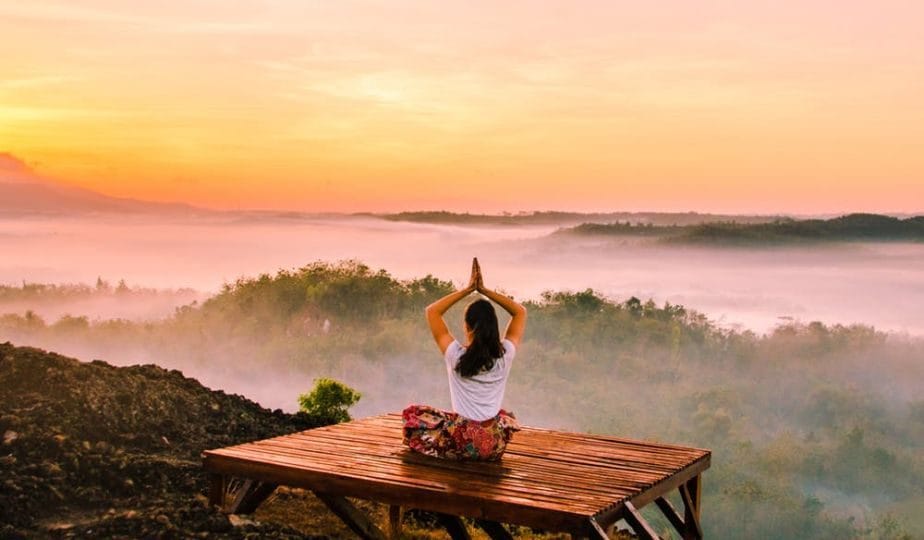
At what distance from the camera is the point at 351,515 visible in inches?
268

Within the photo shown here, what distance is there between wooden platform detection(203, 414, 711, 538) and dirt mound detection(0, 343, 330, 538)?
0.39 meters

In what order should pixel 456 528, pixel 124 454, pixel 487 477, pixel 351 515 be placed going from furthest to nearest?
pixel 124 454, pixel 456 528, pixel 351 515, pixel 487 477

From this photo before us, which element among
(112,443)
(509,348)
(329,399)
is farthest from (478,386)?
(329,399)

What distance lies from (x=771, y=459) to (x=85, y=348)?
10557 mm

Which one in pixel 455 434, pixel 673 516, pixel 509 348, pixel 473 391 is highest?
pixel 509 348

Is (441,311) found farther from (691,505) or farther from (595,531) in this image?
(691,505)

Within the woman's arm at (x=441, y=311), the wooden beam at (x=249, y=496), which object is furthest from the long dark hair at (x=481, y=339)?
the wooden beam at (x=249, y=496)

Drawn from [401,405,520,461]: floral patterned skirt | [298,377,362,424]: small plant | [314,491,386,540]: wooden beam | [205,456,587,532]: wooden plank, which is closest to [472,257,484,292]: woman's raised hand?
[401,405,520,461]: floral patterned skirt

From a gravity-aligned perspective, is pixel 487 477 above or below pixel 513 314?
below

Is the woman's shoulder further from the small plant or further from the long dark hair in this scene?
the small plant

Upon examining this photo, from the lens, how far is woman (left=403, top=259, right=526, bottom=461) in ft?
20.7

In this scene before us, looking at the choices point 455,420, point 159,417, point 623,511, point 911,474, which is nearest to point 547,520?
point 623,511

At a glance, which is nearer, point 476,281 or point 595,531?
point 595,531

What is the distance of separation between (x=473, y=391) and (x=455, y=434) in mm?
275
